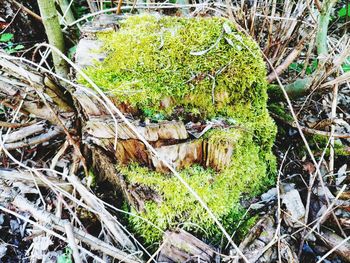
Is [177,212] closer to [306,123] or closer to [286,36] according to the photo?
[306,123]

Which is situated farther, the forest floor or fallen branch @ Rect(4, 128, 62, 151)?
fallen branch @ Rect(4, 128, 62, 151)

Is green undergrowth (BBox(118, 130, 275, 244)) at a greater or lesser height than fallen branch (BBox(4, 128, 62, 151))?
lesser

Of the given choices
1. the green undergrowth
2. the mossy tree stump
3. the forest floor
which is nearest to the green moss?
the mossy tree stump

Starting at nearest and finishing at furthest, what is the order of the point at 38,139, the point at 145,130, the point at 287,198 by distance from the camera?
the point at 145,130
the point at 287,198
the point at 38,139

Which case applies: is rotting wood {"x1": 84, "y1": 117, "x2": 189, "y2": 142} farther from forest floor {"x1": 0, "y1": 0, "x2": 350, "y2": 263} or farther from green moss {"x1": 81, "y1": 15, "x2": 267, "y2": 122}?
forest floor {"x1": 0, "y1": 0, "x2": 350, "y2": 263}

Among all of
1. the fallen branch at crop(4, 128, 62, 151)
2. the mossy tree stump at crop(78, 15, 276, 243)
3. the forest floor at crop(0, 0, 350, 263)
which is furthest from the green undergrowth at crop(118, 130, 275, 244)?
the fallen branch at crop(4, 128, 62, 151)

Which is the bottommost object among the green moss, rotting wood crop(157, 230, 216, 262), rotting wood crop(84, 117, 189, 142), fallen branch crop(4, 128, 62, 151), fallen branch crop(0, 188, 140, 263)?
rotting wood crop(157, 230, 216, 262)

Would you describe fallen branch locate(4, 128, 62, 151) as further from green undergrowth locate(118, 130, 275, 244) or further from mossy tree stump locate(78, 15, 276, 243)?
green undergrowth locate(118, 130, 275, 244)

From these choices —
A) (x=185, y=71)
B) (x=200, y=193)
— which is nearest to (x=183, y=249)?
(x=200, y=193)

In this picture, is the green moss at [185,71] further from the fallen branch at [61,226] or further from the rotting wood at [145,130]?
the fallen branch at [61,226]

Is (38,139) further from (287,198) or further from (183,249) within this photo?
(287,198)
